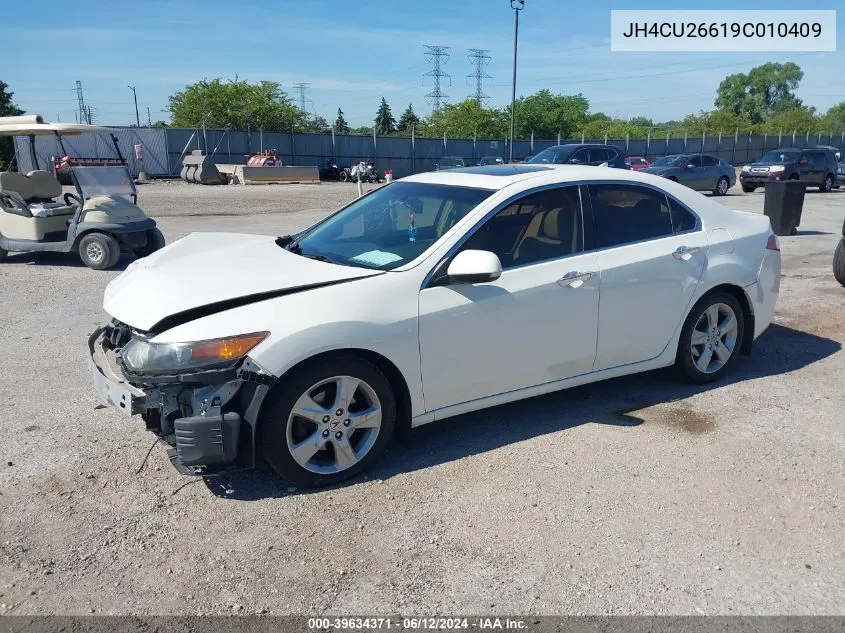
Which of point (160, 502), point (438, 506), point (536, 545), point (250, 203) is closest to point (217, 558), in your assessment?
point (160, 502)

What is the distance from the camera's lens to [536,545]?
10.7 ft

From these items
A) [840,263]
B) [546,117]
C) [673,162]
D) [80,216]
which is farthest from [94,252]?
[546,117]

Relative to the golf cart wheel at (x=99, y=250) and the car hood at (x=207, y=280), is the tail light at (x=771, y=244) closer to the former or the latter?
the car hood at (x=207, y=280)

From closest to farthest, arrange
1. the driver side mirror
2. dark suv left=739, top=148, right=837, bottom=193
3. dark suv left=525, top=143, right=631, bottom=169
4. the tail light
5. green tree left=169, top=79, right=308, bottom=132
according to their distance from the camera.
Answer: the driver side mirror < the tail light < dark suv left=525, top=143, right=631, bottom=169 < dark suv left=739, top=148, right=837, bottom=193 < green tree left=169, top=79, right=308, bottom=132

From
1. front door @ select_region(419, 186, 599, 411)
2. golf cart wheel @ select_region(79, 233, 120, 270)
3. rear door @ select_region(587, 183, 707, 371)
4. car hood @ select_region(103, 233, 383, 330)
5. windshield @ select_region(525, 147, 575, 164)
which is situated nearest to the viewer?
car hood @ select_region(103, 233, 383, 330)

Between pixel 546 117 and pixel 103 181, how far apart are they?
83.7m

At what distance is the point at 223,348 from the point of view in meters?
3.43

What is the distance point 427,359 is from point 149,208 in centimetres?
1915

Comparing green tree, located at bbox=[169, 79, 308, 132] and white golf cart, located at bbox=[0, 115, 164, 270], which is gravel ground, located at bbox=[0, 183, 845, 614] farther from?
green tree, located at bbox=[169, 79, 308, 132]

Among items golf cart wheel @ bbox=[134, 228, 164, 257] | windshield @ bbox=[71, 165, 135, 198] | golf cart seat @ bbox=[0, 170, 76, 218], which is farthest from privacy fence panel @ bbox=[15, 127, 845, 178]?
golf cart wheel @ bbox=[134, 228, 164, 257]

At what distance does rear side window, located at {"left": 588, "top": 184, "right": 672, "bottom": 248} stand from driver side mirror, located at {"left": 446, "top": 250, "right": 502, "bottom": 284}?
106cm

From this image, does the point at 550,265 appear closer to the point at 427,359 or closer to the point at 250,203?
the point at 427,359

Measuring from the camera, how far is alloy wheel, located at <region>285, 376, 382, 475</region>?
364 centimetres

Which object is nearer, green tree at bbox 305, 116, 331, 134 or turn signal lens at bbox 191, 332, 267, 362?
turn signal lens at bbox 191, 332, 267, 362
